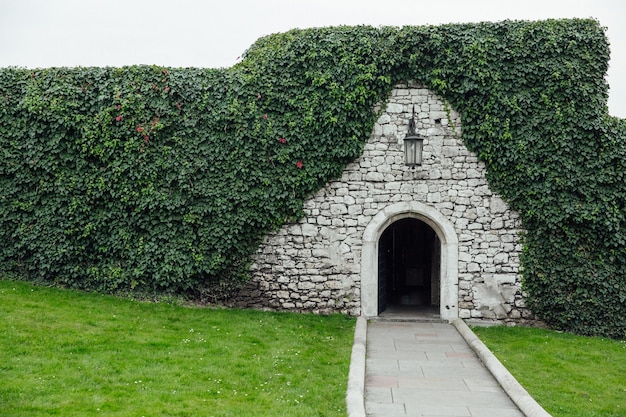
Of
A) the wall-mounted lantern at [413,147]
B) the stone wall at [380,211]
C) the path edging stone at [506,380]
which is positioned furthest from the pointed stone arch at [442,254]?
the path edging stone at [506,380]

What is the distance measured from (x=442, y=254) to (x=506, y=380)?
4850mm

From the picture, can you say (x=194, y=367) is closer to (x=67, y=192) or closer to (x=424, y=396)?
(x=424, y=396)

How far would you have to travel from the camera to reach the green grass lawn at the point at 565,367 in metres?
7.50

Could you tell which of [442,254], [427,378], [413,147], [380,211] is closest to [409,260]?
[442,254]

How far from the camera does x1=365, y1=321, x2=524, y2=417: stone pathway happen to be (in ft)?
23.6

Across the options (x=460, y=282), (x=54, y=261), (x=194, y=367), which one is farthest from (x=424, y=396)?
(x=54, y=261)

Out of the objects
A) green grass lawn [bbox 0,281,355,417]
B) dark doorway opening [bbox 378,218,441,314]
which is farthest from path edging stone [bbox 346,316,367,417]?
dark doorway opening [bbox 378,218,441,314]

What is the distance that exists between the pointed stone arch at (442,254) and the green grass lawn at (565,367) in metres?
1.09

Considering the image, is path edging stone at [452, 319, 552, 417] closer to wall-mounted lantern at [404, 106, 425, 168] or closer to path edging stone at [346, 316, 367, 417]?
path edging stone at [346, 316, 367, 417]

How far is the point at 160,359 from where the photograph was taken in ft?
28.4

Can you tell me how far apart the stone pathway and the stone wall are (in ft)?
4.80

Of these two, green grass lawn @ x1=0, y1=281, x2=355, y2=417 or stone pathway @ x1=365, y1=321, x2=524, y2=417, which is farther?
stone pathway @ x1=365, y1=321, x2=524, y2=417

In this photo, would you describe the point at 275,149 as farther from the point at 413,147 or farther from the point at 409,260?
the point at 409,260

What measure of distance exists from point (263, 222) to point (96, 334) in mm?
4252
